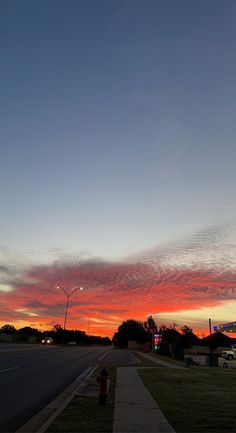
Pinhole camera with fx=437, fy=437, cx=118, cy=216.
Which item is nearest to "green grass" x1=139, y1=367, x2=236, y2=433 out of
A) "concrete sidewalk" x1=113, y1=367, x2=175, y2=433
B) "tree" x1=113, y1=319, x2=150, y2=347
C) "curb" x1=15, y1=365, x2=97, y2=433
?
"concrete sidewalk" x1=113, y1=367, x2=175, y2=433

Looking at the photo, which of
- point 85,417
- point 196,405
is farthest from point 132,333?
point 85,417

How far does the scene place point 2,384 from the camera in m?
14.2

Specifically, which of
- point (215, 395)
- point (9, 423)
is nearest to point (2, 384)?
point (9, 423)

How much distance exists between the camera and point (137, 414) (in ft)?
32.3

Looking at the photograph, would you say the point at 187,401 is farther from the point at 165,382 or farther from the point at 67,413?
the point at 165,382

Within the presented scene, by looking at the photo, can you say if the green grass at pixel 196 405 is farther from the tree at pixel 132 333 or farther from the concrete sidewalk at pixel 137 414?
the tree at pixel 132 333

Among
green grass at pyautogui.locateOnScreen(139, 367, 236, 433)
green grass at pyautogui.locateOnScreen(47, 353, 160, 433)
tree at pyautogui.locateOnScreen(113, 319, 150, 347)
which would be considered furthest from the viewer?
tree at pyautogui.locateOnScreen(113, 319, 150, 347)

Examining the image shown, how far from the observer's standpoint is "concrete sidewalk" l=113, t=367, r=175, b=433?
8.36m

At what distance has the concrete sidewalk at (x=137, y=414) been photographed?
836 cm

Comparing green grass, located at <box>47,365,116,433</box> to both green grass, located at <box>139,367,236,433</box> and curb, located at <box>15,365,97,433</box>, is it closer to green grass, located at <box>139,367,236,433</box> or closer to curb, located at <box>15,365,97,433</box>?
curb, located at <box>15,365,97,433</box>

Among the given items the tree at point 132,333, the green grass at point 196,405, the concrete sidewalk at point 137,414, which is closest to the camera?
the concrete sidewalk at point 137,414

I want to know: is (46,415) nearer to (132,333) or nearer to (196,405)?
(196,405)

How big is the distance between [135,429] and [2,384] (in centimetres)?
741

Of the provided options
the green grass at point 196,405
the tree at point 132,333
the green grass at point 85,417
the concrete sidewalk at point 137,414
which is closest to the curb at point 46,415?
the green grass at point 85,417
